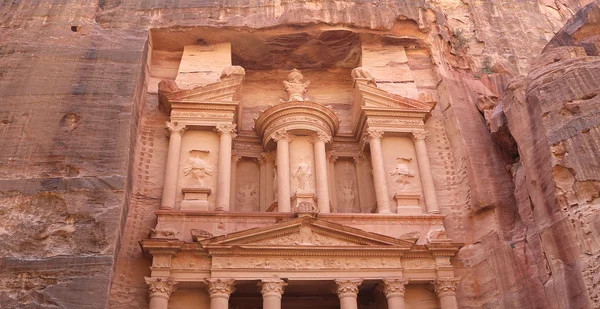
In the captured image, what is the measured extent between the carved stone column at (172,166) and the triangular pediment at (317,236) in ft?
7.63

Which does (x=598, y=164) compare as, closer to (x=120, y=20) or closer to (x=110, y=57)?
(x=110, y=57)

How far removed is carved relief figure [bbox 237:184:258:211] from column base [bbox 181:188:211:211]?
1.73m

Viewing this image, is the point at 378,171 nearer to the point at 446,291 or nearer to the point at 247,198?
the point at 446,291

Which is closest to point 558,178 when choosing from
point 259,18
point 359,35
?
point 359,35

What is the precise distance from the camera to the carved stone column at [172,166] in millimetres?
12633

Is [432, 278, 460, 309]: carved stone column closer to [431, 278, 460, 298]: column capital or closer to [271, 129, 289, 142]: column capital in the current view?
[431, 278, 460, 298]: column capital

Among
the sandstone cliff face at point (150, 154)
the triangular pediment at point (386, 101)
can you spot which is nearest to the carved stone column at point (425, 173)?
the sandstone cliff face at point (150, 154)

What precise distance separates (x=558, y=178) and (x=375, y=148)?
15.6ft

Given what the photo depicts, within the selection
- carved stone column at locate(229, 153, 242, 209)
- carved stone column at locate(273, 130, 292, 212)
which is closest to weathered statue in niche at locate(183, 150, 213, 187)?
carved stone column at locate(229, 153, 242, 209)

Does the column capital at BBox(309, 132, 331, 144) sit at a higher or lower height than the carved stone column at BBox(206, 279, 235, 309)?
higher

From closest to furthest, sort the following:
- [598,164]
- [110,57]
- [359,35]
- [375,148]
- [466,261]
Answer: [598,164], [466,261], [110,57], [375,148], [359,35]

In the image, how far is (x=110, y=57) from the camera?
13.2 meters

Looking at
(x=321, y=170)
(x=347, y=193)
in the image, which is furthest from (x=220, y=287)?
(x=347, y=193)

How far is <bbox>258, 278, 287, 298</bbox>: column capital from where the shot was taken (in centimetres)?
1097
